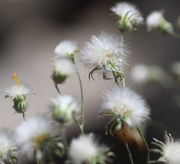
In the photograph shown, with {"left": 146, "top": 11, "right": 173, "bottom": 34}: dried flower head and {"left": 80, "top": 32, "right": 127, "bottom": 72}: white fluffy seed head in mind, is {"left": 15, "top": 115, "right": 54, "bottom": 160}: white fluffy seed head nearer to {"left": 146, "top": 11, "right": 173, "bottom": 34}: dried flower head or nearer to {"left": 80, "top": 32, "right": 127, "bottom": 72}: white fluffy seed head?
{"left": 80, "top": 32, "right": 127, "bottom": 72}: white fluffy seed head

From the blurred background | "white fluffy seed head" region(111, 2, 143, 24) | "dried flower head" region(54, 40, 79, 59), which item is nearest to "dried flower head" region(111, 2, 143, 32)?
"white fluffy seed head" region(111, 2, 143, 24)

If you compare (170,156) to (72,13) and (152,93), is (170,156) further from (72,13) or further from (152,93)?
(72,13)

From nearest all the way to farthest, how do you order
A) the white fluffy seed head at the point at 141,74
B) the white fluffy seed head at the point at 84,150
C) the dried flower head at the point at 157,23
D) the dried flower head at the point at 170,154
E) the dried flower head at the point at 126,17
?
the white fluffy seed head at the point at 84,150 → the dried flower head at the point at 170,154 → the dried flower head at the point at 126,17 → the dried flower head at the point at 157,23 → the white fluffy seed head at the point at 141,74

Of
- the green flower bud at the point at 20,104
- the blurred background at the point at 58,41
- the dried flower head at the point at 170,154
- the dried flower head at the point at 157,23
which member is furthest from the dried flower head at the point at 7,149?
the blurred background at the point at 58,41

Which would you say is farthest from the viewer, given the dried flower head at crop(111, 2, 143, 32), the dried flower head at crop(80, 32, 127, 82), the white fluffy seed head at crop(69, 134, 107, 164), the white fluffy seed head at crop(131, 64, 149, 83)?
the white fluffy seed head at crop(131, 64, 149, 83)

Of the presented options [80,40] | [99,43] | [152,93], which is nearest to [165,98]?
[152,93]

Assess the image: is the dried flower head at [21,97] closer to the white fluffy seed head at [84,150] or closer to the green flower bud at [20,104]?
the green flower bud at [20,104]
